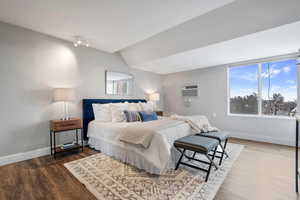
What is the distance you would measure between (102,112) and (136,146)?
1.55 metres

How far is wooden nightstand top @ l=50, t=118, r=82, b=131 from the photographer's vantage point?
2.74 m

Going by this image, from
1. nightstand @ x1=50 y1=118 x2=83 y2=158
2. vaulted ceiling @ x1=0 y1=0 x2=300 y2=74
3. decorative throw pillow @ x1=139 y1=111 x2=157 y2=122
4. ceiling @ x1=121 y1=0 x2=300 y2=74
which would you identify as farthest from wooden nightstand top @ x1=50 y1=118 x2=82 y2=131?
ceiling @ x1=121 y1=0 x2=300 y2=74

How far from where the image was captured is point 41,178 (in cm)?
204

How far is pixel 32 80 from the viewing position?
2785mm

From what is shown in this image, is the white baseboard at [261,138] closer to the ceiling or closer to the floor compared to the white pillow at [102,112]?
closer to the floor

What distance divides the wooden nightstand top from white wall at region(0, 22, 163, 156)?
391 mm

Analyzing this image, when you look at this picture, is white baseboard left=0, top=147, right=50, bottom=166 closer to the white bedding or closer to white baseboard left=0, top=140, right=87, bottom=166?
white baseboard left=0, top=140, right=87, bottom=166

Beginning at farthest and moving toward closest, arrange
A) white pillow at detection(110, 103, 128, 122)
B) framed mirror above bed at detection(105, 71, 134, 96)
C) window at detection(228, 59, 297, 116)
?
framed mirror above bed at detection(105, 71, 134, 96) → window at detection(228, 59, 297, 116) → white pillow at detection(110, 103, 128, 122)

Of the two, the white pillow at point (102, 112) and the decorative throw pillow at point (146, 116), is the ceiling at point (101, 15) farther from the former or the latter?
the decorative throw pillow at point (146, 116)

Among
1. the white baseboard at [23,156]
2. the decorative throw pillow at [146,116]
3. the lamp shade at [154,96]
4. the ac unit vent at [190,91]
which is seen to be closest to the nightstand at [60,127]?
the white baseboard at [23,156]

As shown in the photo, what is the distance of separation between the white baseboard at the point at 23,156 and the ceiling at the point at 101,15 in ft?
8.16

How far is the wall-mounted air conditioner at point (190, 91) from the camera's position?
16.6ft

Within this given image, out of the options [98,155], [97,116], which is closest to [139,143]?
[98,155]

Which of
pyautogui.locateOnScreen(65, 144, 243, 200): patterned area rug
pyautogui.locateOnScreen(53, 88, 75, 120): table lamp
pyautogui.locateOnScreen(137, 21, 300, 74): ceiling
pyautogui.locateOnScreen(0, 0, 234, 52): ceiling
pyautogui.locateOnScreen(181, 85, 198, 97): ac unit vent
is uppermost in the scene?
pyautogui.locateOnScreen(0, 0, 234, 52): ceiling
